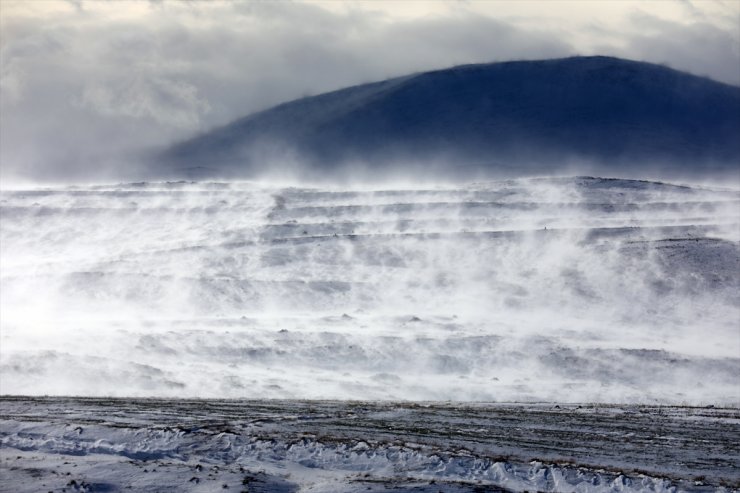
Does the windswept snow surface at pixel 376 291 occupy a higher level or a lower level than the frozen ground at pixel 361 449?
higher

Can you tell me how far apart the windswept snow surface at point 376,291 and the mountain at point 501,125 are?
1920 centimetres

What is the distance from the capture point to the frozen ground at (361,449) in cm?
2150

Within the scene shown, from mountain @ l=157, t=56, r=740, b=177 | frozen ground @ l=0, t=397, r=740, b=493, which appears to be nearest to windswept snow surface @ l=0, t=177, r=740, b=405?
frozen ground @ l=0, t=397, r=740, b=493

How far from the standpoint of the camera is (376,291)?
2036 inches

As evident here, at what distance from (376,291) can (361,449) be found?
28380 millimetres

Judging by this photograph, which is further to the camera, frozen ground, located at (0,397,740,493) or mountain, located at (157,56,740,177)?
mountain, located at (157,56,740,177)

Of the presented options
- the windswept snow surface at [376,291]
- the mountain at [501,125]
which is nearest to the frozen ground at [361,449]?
the windswept snow surface at [376,291]

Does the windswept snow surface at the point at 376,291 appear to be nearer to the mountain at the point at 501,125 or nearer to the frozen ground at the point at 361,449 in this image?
the frozen ground at the point at 361,449

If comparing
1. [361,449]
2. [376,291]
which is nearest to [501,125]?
[376,291]

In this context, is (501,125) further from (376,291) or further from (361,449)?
(361,449)

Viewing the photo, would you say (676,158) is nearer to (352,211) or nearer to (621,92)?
(621,92)

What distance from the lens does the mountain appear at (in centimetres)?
8775

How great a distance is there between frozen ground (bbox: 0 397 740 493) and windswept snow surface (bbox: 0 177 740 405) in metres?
8.86

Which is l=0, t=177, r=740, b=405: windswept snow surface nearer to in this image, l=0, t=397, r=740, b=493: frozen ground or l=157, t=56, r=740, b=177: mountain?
l=0, t=397, r=740, b=493: frozen ground
